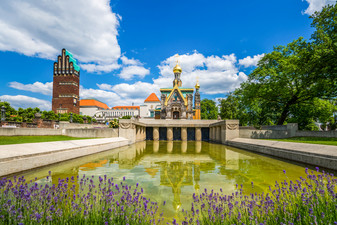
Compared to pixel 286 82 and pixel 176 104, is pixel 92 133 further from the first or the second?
pixel 176 104

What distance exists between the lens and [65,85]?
Result: 382ft

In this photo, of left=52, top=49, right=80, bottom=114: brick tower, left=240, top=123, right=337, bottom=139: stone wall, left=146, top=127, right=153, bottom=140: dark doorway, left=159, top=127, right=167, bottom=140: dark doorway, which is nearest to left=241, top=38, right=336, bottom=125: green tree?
left=240, top=123, right=337, bottom=139: stone wall

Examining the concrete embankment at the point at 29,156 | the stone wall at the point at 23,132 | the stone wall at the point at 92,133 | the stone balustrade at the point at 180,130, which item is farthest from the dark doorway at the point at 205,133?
the concrete embankment at the point at 29,156

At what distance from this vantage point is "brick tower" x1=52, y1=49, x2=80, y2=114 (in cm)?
11269

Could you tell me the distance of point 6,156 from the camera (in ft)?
25.0

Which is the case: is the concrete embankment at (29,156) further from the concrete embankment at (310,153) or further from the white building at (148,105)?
the white building at (148,105)

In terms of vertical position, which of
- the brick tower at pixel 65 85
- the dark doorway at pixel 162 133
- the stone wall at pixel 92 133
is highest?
the brick tower at pixel 65 85

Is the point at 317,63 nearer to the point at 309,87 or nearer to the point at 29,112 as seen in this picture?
the point at 309,87

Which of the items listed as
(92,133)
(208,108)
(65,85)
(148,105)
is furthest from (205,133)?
(65,85)

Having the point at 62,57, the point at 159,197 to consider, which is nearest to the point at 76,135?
the point at 159,197

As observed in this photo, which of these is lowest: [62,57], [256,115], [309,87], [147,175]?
[147,175]

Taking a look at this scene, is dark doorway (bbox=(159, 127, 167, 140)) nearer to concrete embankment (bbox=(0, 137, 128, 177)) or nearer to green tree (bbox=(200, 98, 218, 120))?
concrete embankment (bbox=(0, 137, 128, 177))

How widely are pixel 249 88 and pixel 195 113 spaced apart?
41196 millimetres

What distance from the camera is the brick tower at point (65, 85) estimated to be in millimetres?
112688
